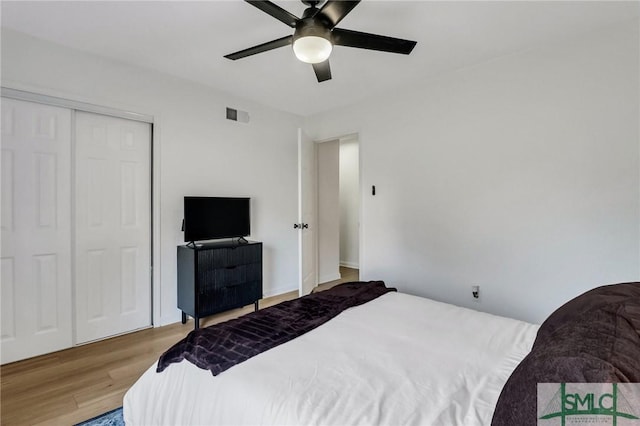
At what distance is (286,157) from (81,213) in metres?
2.39

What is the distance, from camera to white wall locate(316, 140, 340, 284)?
4.67m

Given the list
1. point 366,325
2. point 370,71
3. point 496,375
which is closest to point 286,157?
point 370,71

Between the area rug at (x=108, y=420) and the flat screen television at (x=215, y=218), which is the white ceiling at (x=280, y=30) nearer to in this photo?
the flat screen television at (x=215, y=218)

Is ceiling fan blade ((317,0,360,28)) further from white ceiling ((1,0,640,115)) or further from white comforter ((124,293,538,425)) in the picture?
white comforter ((124,293,538,425))

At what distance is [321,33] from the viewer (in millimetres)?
1693

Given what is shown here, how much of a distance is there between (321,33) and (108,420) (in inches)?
96.7

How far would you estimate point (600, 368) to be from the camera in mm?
631

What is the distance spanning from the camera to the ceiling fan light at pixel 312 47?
171 cm

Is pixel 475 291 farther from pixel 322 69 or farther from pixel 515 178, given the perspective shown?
pixel 322 69

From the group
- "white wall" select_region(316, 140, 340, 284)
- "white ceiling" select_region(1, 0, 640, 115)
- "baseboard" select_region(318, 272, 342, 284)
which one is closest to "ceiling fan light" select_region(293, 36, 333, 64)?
"white ceiling" select_region(1, 0, 640, 115)

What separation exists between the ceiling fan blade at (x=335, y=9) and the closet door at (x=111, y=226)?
2.22 m

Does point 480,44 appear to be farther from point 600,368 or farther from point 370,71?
point 600,368

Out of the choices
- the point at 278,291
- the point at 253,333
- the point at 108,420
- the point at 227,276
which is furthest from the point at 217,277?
the point at 253,333

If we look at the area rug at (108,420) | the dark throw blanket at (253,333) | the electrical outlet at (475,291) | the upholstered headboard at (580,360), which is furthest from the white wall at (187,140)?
the upholstered headboard at (580,360)
